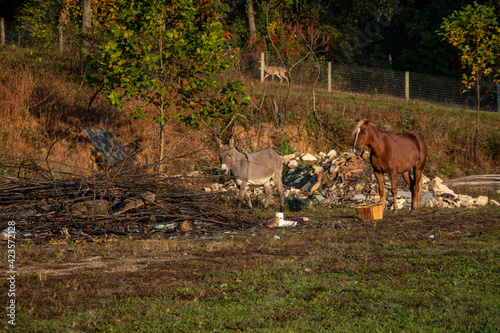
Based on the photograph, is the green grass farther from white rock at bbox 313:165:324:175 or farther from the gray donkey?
white rock at bbox 313:165:324:175

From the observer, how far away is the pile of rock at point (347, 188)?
50.0 ft

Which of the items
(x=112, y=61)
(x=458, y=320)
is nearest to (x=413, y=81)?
(x=112, y=61)

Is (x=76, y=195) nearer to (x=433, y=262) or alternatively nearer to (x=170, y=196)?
(x=170, y=196)

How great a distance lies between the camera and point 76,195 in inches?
392

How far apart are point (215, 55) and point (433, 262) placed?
31.8 feet

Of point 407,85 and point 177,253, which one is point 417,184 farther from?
point 407,85

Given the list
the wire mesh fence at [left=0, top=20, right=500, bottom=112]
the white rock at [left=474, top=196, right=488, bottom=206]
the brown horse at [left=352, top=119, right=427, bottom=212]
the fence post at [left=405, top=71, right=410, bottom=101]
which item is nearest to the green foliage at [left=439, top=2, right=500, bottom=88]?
the white rock at [left=474, top=196, right=488, bottom=206]

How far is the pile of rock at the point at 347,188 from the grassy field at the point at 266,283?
585 centimetres

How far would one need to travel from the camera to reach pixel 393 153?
1292cm

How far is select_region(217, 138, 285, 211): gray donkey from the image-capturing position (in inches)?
498

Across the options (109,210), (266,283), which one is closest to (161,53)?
(109,210)

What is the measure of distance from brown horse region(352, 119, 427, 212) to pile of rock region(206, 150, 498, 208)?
3.77 feet

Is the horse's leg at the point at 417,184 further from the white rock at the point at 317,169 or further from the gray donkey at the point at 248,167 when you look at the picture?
the white rock at the point at 317,169

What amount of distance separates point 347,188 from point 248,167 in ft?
14.5
